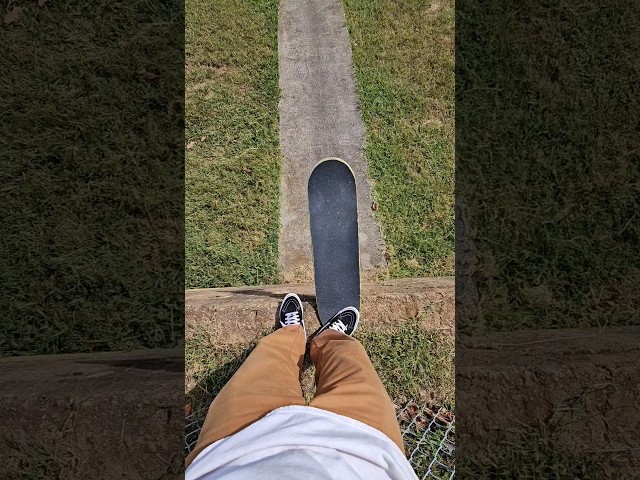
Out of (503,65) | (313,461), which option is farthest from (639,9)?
(313,461)

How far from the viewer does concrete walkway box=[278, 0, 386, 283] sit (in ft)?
8.46

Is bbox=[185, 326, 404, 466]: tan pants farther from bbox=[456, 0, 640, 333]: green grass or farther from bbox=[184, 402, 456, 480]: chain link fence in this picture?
bbox=[456, 0, 640, 333]: green grass

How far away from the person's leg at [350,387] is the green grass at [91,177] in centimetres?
95

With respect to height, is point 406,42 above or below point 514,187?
above

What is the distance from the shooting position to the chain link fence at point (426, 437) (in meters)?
2.19

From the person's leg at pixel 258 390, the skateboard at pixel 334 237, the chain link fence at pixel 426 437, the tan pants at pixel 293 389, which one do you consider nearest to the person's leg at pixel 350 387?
the tan pants at pixel 293 389

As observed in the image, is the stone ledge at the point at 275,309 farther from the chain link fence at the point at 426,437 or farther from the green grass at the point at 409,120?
the chain link fence at the point at 426,437

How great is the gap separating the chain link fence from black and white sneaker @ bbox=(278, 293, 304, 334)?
2.14 ft

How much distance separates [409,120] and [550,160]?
876 millimetres

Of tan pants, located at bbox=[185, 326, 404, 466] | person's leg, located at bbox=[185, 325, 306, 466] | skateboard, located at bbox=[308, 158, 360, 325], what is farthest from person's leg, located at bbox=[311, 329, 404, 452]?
skateboard, located at bbox=[308, 158, 360, 325]

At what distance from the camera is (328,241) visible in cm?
242

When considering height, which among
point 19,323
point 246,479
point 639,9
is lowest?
point 246,479

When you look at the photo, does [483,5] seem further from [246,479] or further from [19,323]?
[19,323]

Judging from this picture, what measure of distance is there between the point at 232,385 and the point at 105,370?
0.87 m
